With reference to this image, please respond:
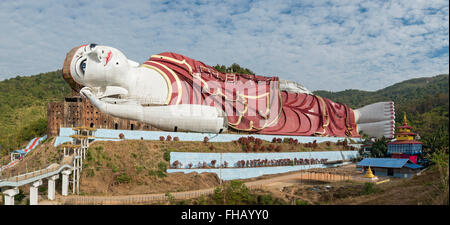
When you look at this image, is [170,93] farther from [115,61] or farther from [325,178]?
[325,178]

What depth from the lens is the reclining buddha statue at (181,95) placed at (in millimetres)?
18125

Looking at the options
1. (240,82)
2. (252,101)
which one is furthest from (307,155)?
(240,82)

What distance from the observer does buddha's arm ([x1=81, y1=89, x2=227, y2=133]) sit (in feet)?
60.2

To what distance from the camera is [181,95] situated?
1931 cm

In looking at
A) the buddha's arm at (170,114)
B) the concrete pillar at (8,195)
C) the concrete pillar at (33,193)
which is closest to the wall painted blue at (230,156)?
the buddha's arm at (170,114)

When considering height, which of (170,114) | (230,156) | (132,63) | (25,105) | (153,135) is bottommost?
(230,156)

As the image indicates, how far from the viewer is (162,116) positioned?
61.7ft

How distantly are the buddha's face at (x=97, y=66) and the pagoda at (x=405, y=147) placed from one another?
18157 mm

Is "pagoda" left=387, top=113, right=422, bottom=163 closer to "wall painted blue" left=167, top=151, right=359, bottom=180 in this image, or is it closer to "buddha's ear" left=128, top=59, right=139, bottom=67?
"wall painted blue" left=167, top=151, right=359, bottom=180

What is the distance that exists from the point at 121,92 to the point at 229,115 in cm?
694

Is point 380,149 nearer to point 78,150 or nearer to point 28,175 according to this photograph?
point 78,150

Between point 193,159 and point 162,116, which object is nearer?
point 193,159

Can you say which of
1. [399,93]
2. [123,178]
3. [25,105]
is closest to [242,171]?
[123,178]

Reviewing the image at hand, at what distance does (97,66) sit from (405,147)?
65.0 ft
